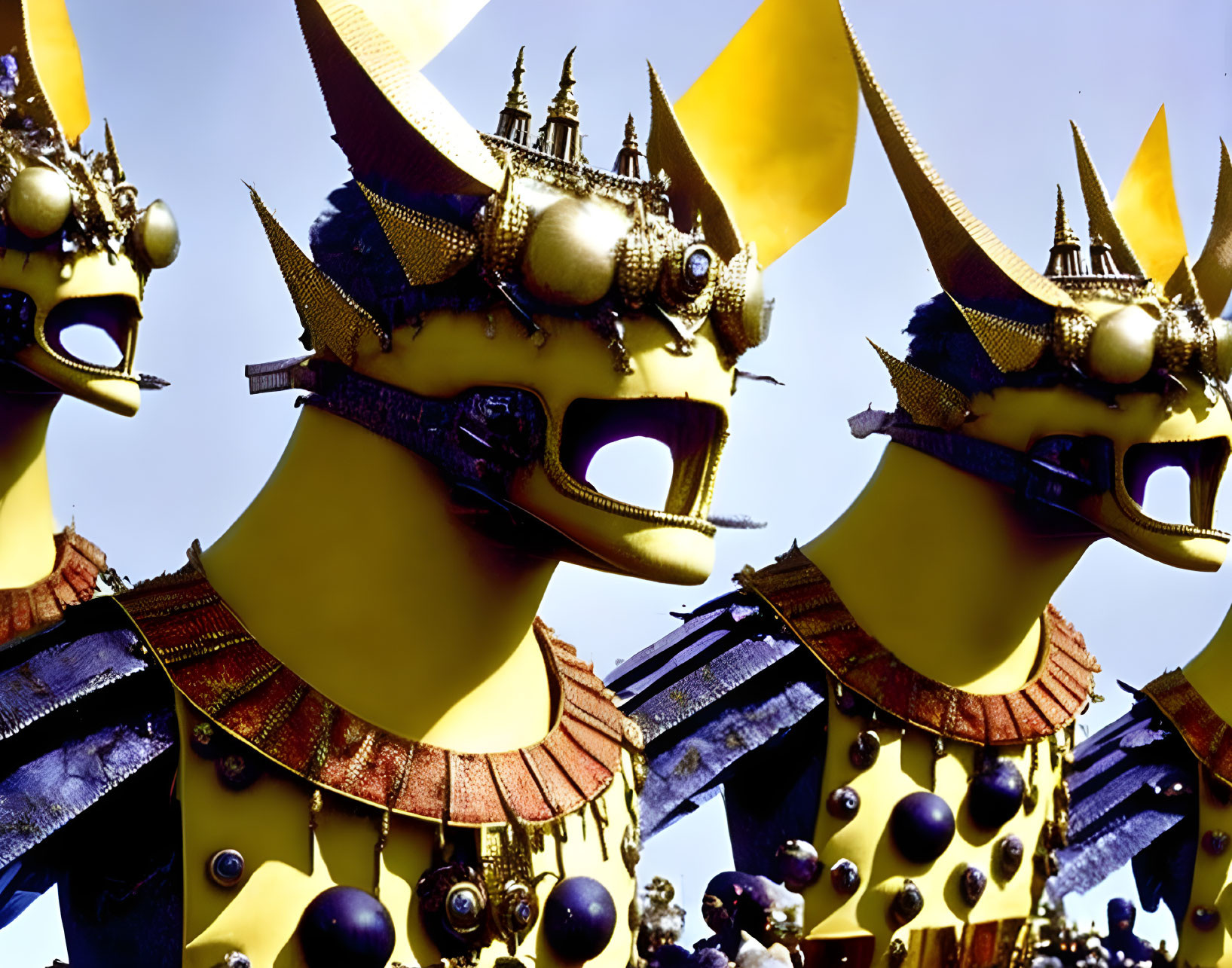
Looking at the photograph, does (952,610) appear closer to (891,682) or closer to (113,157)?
(891,682)

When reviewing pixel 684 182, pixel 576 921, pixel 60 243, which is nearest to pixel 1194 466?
pixel 684 182

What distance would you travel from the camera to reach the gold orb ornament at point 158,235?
5.68 m

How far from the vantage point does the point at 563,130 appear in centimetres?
382

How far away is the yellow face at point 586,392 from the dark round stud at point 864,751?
4.82ft

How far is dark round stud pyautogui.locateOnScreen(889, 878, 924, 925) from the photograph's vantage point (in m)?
4.61

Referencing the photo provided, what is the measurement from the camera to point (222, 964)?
3162 mm

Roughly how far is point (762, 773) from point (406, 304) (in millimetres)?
2016

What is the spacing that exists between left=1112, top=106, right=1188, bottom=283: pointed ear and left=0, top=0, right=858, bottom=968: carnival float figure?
114 inches

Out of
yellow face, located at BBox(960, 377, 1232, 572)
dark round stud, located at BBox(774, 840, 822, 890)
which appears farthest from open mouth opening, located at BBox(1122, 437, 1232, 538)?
dark round stud, located at BBox(774, 840, 822, 890)

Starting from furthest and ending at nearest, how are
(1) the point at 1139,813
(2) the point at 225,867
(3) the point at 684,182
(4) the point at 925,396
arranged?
1. (1) the point at 1139,813
2. (4) the point at 925,396
3. (3) the point at 684,182
4. (2) the point at 225,867

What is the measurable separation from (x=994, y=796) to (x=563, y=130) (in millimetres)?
2349

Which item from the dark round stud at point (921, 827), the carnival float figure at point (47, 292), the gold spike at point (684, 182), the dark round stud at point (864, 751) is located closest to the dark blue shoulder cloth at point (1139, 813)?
the dark round stud at point (921, 827)

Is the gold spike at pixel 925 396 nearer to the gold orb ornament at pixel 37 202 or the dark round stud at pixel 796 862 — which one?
the dark round stud at pixel 796 862

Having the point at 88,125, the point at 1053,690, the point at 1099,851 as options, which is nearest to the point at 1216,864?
the point at 1099,851
